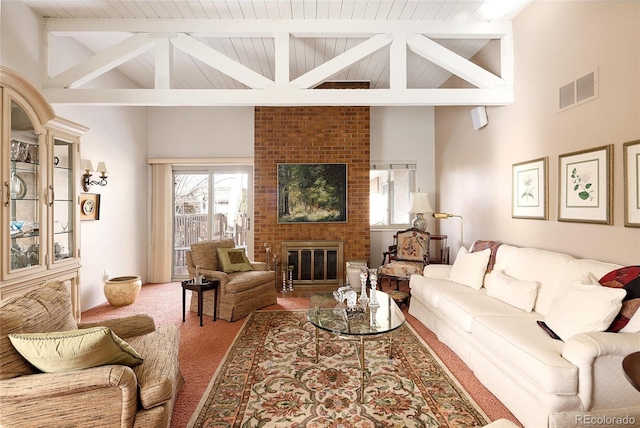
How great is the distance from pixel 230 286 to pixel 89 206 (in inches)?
88.9

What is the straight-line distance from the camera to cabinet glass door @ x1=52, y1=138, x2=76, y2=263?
→ 3.16 metres

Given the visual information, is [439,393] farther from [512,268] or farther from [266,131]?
[266,131]

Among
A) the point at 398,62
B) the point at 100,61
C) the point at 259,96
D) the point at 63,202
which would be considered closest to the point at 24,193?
the point at 63,202

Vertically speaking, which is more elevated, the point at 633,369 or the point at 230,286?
the point at 633,369

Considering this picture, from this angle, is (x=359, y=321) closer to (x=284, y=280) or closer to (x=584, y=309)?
(x=584, y=309)

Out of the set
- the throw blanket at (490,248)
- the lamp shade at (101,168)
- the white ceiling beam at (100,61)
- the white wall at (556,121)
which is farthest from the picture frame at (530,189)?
the lamp shade at (101,168)

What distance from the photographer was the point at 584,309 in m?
1.95

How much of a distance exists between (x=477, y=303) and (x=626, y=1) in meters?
2.47

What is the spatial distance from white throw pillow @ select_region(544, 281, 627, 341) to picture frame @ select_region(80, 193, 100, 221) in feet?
16.5

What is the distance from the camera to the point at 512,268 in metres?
3.06

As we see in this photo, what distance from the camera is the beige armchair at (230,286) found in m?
3.74

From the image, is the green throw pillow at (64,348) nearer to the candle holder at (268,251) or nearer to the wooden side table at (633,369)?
the wooden side table at (633,369)

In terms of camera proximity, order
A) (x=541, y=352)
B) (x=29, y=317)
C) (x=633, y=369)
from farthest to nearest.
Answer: (x=541, y=352) → (x=29, y=317) → (x=633, y=369)

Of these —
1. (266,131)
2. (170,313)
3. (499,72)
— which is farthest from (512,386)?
(266,131)
